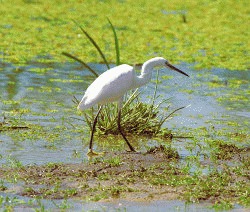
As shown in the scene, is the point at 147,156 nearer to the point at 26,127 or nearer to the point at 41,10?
the point at 26,127

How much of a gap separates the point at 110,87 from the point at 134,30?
8.95 m

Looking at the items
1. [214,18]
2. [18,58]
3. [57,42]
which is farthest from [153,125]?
[214,18]

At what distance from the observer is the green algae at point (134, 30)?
48.2ft

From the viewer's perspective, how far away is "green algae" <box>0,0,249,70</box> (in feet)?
48.2

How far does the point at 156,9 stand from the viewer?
19.5 metres

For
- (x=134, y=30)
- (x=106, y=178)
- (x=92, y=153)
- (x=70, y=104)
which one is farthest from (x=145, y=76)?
(x=134, y=30)

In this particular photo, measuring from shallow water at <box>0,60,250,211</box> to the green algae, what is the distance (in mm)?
819

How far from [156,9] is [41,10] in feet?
9.40

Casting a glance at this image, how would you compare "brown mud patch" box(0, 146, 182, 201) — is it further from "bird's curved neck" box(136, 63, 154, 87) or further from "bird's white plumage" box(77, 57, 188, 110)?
"bird's curved neck" box(136, 63, 154, 87)

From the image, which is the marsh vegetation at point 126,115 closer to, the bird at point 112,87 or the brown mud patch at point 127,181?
the brown mud patch at point 127,181

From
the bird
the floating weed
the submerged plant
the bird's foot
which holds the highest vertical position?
the bird

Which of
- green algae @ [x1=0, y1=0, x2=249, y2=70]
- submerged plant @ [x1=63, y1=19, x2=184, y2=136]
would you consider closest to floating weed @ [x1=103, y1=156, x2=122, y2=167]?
submerged plant @ [x1=63, y1=19, x2=184, y2=136]

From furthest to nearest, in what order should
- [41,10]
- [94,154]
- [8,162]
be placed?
1. [41,10]
2. [94,154]
3. [8,162]

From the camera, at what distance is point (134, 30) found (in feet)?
55.8
